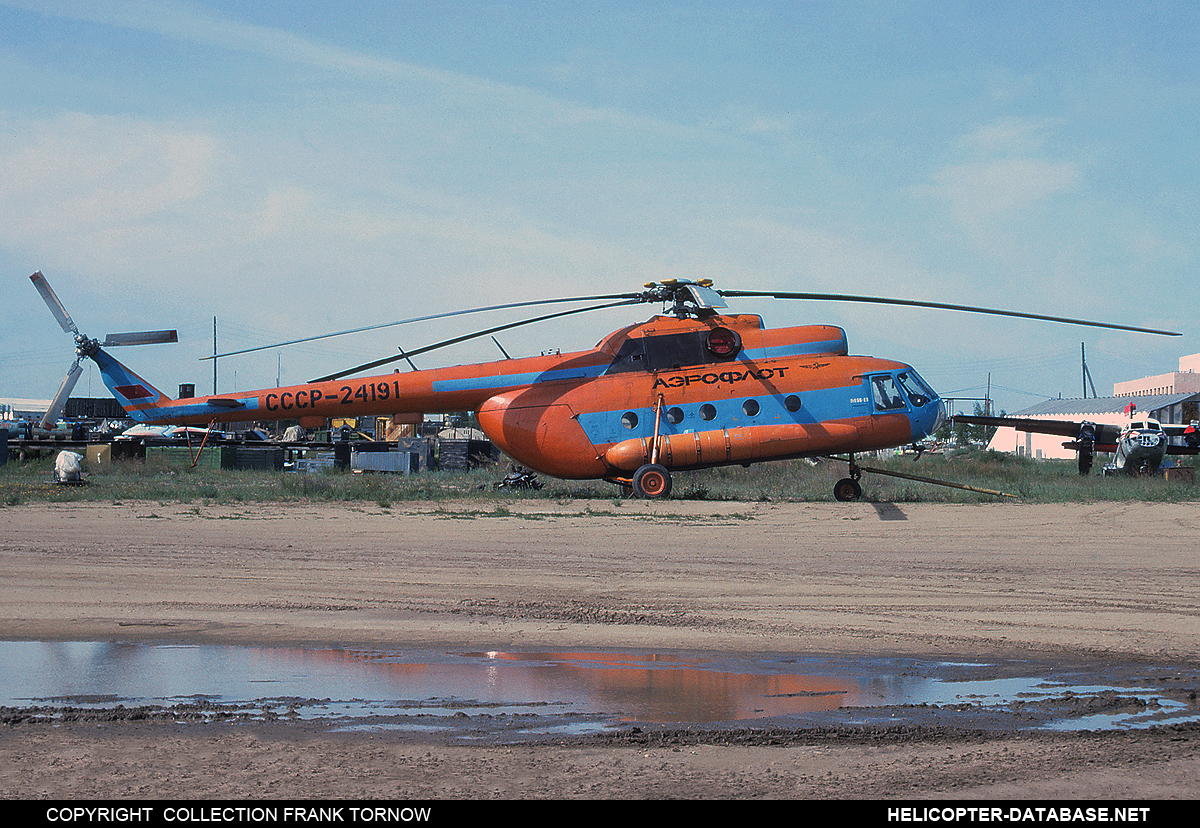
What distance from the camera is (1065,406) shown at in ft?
252

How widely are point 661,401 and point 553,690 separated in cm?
1443

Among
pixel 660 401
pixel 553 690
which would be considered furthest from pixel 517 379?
pixel 553 690

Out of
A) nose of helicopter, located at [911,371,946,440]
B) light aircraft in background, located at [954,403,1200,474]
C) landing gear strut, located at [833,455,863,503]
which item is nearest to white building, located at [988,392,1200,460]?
light aircraft in background, located at [954,403,1200,474]

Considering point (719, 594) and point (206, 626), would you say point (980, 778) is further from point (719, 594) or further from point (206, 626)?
point (206, 626)

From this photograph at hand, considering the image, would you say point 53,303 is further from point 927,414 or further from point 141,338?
point 927,414

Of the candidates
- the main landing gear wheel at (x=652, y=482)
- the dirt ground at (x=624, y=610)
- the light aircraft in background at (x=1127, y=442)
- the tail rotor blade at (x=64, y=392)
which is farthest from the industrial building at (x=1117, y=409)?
the tail rotor blade at (x=64, y=392)

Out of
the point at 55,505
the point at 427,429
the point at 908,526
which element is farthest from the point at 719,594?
the point at 427,429

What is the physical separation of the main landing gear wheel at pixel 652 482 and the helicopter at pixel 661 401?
0.02 metres

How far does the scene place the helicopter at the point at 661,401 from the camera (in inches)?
780

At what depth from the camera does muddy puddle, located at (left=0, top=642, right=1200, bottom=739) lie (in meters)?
5.11

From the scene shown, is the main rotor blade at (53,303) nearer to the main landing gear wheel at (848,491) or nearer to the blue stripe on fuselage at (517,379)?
the blue stripe on fuselage at (517,379)

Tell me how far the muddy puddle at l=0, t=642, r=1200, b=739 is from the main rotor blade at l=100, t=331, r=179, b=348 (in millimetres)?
15570

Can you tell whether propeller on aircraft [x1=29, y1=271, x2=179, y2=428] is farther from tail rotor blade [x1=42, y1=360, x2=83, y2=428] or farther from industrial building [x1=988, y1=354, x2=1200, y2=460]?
industrial building [x1=988, y1=354, x2=1200, y2=460]

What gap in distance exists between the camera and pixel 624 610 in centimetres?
852
